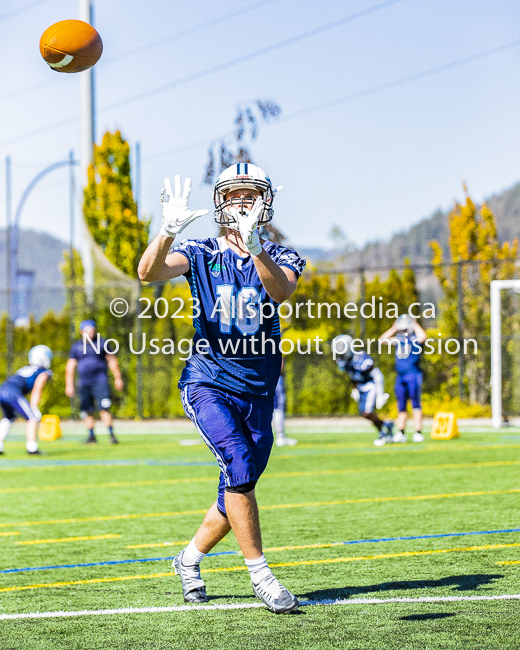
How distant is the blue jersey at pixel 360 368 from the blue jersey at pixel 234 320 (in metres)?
10.1

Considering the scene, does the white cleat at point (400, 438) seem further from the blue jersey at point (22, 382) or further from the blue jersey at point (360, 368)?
the blue jersey at point (22, 382)

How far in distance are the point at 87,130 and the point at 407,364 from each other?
1575cm

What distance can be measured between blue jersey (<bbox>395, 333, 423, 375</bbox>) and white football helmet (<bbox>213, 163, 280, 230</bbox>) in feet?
33.0

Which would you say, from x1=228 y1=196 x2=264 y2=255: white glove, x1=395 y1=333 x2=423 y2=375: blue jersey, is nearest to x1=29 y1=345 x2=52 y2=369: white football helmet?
x1=395 y1=333 x2=423 y2=375: blue jersey

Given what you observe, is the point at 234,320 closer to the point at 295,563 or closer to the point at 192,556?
the point at 192,556

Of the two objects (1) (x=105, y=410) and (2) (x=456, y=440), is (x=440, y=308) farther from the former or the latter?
(1) (x=105, y=410)

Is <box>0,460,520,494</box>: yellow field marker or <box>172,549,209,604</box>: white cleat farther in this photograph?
<box>0,460,520,494</box>: yellow field marker

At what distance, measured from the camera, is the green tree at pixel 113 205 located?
25.6 meters

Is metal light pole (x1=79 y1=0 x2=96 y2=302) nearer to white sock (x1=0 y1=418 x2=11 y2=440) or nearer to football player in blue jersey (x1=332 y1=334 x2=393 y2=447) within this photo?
white sock (x1=0 y1=418 x2=11 y2=440)

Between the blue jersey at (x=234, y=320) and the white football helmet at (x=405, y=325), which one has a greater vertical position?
the white football helmet at (x=405, y=325)

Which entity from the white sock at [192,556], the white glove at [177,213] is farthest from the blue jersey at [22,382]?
the white glove at [177,213]

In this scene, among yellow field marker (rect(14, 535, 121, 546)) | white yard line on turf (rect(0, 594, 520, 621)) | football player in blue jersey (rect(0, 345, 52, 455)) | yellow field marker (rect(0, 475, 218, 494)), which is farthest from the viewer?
football player in blue jersey (rect(0, 345, 52, 455))

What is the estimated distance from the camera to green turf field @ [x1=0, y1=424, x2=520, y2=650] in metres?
4.15

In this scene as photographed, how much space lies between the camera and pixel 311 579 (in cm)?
533
